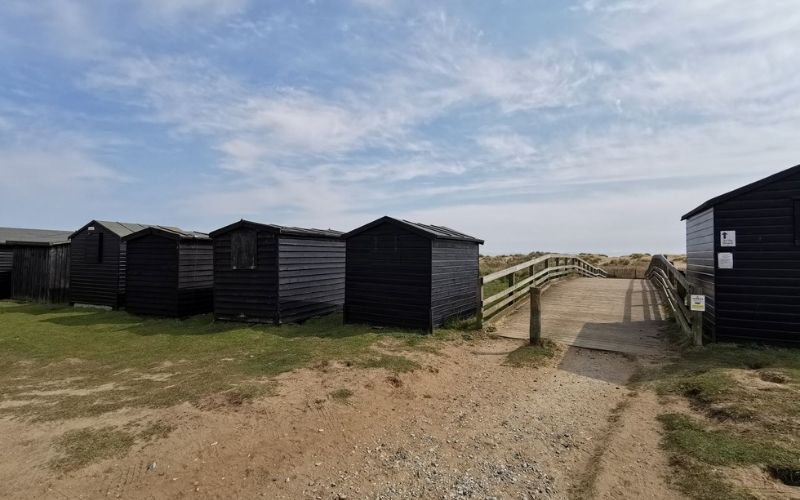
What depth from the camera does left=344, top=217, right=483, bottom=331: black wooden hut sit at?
11.6 meters

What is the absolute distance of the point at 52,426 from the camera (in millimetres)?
5773

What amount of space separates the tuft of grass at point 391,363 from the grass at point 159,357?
0.02 m

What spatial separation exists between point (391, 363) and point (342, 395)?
71.0 inches

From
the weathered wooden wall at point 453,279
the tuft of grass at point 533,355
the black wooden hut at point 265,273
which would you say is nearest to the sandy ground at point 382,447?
the tuft of grass at point 533,355

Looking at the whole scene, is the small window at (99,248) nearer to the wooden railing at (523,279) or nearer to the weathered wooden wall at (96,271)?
the weathered wooden wall at (96,271)

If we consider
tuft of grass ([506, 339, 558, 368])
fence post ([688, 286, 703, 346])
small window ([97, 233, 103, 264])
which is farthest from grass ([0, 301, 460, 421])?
fence post ([688, 286, 703, 346])

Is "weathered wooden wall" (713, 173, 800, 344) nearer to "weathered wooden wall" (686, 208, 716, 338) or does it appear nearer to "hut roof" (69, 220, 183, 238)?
"weathered wooden wall" (686, 208, 716, 338)

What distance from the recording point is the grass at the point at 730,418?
4.08 metres

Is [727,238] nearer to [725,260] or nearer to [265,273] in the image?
[725,260]

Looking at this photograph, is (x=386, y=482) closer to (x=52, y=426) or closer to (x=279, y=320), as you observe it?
(x=52, y=426)

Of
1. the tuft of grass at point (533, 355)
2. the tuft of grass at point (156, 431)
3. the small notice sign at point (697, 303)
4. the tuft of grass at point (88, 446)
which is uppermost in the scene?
the small notice sign at point (697, 303)

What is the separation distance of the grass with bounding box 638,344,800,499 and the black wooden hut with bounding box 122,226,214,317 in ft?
48.1

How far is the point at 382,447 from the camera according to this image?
516 centimetres

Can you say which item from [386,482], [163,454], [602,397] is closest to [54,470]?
[163,454]
